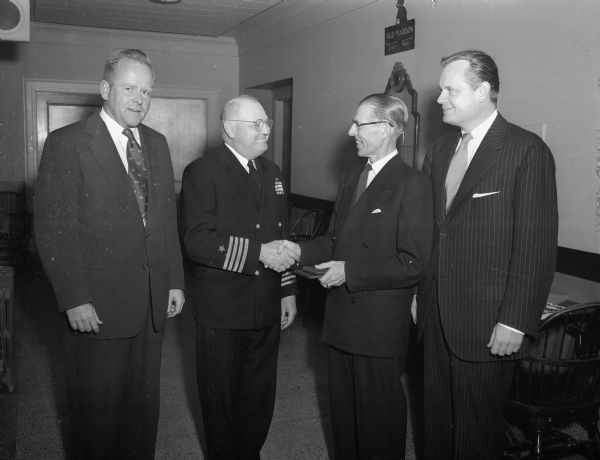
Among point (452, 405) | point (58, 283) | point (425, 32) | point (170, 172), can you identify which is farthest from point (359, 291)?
point (425, 32)

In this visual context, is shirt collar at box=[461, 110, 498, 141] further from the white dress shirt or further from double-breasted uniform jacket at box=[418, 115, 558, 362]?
the white dress shirt

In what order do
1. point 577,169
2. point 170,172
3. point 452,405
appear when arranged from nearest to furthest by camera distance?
point 452,405, point 170,172, point 577,169

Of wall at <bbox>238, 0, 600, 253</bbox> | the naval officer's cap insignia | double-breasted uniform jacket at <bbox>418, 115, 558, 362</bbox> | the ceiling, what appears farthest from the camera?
the ceiling

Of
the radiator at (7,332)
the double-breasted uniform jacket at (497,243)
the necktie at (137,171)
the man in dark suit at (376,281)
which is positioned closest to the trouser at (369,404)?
the man in dark suit at (376,281)

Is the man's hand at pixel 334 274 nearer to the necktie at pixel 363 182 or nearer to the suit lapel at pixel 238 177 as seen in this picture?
the necktie at pixel 363 182

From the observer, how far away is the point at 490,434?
1.94 meters

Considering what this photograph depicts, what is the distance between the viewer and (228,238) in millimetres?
2109

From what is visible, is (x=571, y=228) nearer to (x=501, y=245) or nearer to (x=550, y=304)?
(x=550, y=304)

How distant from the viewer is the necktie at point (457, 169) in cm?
199

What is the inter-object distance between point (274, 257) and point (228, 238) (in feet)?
0.61

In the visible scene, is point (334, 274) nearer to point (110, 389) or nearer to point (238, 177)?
point (238, 177)

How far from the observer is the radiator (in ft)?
10.6

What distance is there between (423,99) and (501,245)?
2432mm

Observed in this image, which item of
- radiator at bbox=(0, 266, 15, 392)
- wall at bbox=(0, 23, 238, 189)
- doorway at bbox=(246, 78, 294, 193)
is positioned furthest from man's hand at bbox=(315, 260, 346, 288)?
wall at bbox=(0, 23, 238, 189)
